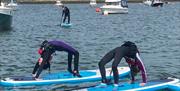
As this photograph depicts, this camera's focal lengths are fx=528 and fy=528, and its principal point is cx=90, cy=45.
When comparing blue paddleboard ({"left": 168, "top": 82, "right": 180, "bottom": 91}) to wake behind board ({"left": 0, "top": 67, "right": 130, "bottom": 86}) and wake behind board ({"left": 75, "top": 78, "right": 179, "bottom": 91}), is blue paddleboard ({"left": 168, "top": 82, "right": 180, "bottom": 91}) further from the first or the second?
wake behind board ({"left": 0, "top": 67, "right": 130, "bottom": 86})

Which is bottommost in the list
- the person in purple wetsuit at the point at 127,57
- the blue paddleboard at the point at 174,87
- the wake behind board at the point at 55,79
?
the wake behind board at the point at 55,79

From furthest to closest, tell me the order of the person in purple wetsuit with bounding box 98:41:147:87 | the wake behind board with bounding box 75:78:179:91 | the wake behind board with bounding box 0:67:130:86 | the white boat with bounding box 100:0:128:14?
1. the white boat with bounding box 100:0:128:14
2. the wake behind board with bounding box 0:67:130:86
3. the person in purple wetsuit with bounding box 98:41:147:87
4. the wake behind board with bounding box 75:78:179:91

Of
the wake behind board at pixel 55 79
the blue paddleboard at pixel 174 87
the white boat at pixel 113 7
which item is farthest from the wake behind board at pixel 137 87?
the white boat at pixel 113 7

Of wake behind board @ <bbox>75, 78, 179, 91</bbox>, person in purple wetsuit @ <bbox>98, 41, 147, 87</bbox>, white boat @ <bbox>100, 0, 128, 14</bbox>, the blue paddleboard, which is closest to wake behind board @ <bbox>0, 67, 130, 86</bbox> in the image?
person in purple wetsuit @ <bbox>98, 41, 147, 87</bbox>

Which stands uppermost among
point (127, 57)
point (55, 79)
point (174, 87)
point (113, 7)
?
point (127, 57)

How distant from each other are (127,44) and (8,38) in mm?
25272

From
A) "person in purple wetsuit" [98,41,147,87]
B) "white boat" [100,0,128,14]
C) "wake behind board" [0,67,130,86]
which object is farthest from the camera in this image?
"white boat" [100,0,128,14]

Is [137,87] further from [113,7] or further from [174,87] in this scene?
[113,7]

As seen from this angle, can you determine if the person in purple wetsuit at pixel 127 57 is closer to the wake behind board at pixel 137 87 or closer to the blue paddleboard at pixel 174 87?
the wake behind board at pixel 137 87

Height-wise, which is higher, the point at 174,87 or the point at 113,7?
the point at 174,87

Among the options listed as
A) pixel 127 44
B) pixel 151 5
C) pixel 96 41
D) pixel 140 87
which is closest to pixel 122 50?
pixel 127 44

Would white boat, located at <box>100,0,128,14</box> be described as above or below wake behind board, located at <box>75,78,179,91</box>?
below

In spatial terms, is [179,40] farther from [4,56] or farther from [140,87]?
[140,87]

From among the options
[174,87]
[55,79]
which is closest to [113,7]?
[55,79]
